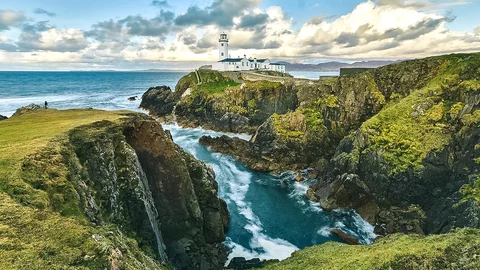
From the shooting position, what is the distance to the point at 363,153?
38.5m

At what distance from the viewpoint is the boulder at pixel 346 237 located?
28.7m

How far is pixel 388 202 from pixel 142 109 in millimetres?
73356

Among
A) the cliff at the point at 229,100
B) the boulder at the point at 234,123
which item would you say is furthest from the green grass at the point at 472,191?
the boulder at the point at 234,123

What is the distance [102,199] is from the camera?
18734 millimetres

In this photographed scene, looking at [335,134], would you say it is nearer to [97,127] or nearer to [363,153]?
[363,153]

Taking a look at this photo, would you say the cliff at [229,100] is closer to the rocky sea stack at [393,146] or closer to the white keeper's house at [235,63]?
the rocky sea stack at [393,146]

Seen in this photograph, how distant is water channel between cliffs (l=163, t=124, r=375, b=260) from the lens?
2919 centimetres

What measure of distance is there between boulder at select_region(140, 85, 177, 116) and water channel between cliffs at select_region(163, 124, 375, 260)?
41257mm

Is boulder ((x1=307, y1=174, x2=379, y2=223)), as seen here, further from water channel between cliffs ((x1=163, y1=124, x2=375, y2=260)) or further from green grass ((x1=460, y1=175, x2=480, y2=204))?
green grass ((x1=460, y1=175, x2=480, y2=204))

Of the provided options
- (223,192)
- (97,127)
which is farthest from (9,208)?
(223,192)

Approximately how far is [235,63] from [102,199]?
8971 cm

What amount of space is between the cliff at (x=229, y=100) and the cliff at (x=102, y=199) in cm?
3658

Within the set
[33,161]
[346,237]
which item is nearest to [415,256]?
[346,237]

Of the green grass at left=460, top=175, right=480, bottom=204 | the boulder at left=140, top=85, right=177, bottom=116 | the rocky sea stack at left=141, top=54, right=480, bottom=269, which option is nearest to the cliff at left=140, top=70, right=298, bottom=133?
the boulder at left=140, top=85, right=177, bottom=116
